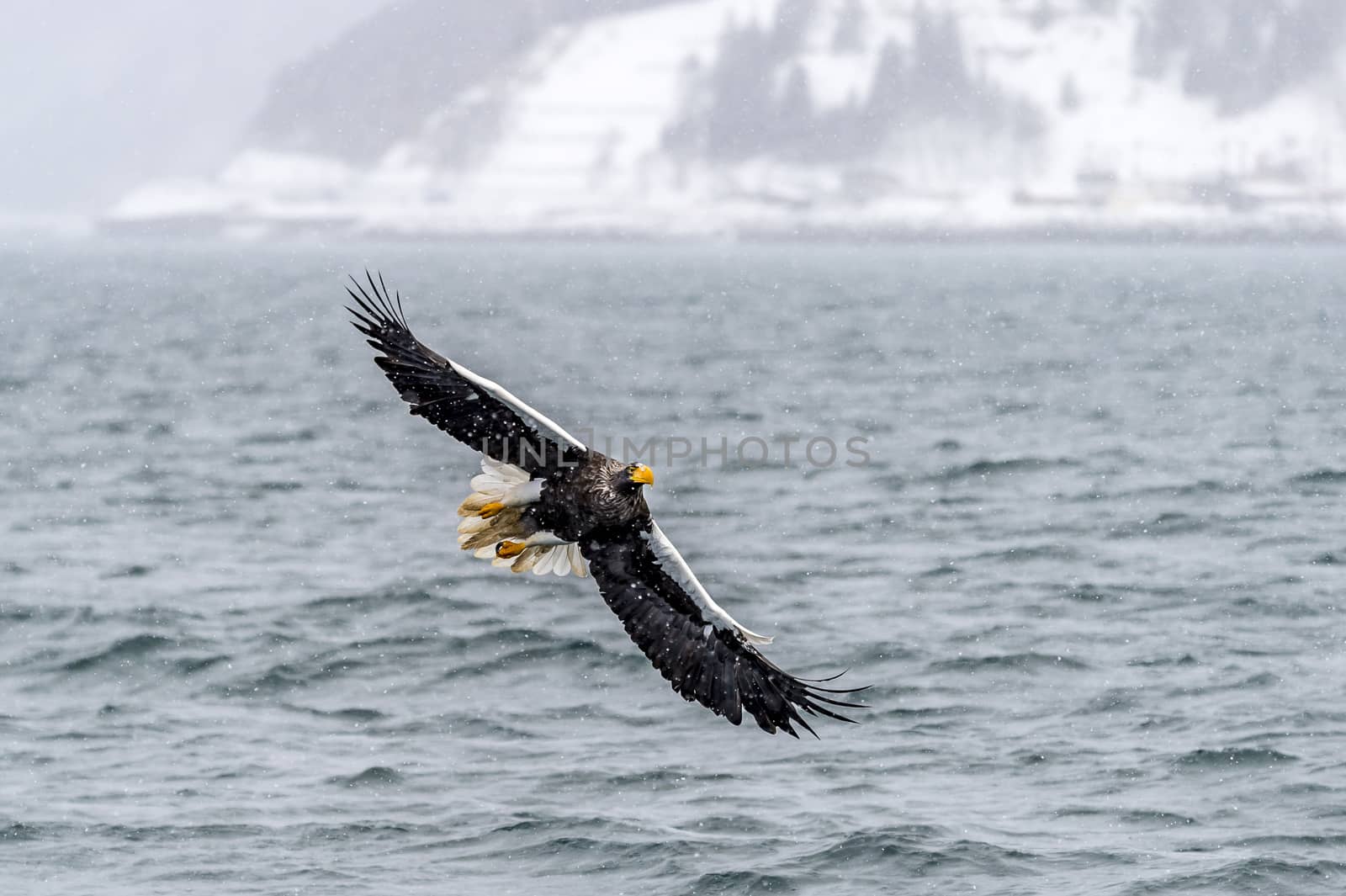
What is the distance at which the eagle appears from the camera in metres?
11.2

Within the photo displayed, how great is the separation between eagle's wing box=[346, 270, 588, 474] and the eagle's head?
1.14 ft

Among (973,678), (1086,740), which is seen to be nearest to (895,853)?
(1086,740)

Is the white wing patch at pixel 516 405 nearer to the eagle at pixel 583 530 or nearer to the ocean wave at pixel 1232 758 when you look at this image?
the eagle at pixel 583 530

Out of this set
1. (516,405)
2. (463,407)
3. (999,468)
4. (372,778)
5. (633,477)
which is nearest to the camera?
(633,477)

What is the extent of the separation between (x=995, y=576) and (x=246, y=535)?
393 inches

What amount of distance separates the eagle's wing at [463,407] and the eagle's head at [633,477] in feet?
1.14

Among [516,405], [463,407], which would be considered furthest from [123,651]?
[516,405]

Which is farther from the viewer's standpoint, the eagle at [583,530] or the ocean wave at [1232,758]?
the ocean wave at [1232,758]

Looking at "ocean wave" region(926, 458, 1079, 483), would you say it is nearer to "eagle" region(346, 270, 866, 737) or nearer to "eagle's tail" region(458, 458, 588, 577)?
"eagle" region(346, 270, 866, 737)

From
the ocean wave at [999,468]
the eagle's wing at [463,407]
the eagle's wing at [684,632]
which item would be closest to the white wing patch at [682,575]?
the eagle's wing at [684,632]

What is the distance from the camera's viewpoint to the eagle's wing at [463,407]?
11398mm

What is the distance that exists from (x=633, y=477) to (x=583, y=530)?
670 mm

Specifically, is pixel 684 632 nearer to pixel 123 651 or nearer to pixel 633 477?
pixel 633 477

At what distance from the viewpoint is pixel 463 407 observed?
11.6 m
